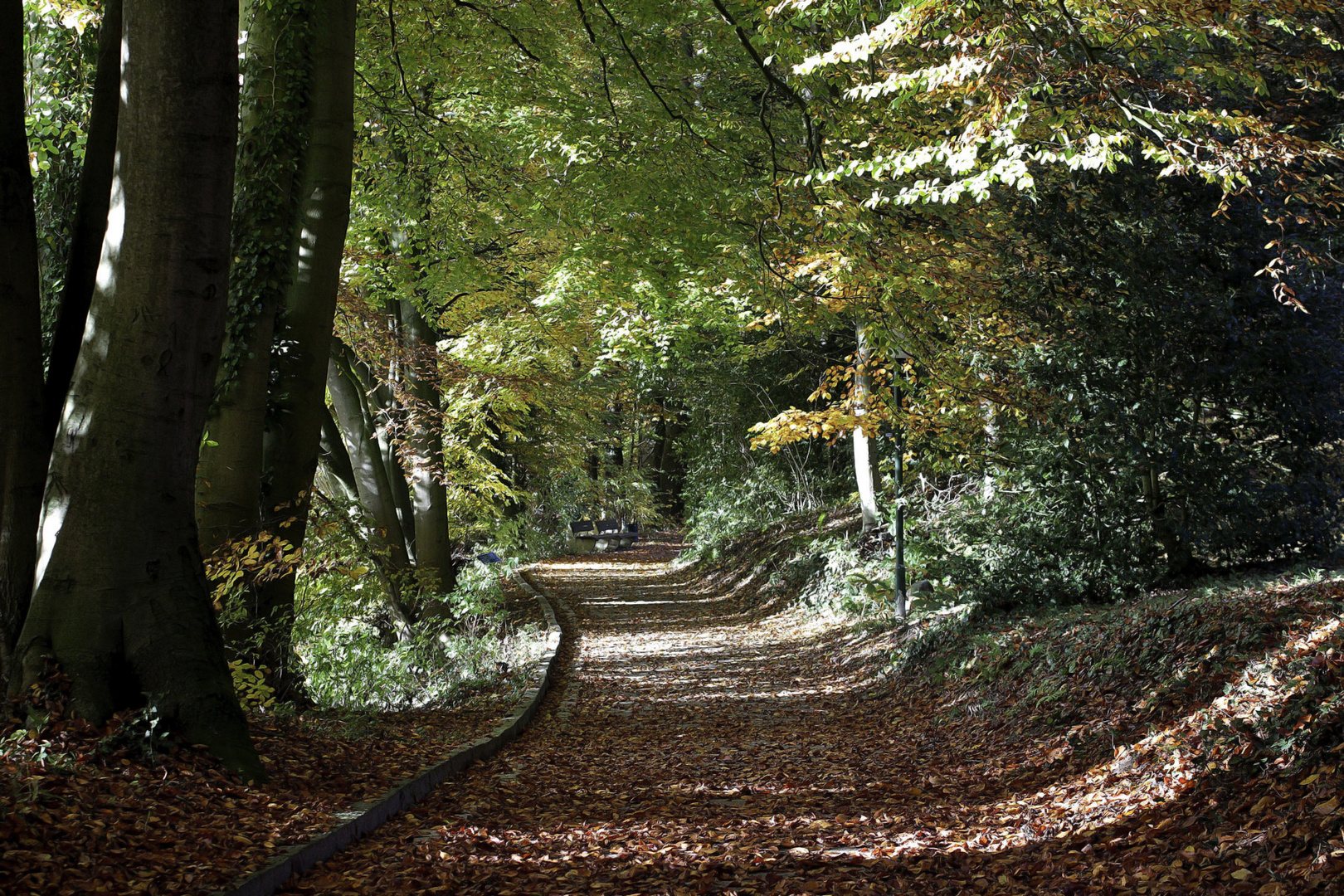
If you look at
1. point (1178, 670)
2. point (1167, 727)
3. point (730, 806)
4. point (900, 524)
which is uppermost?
point (900, 524)

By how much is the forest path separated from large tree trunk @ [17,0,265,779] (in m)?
1.37

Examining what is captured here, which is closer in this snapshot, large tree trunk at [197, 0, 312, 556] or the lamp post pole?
large tree trunk at [197, 0, 312, 556]

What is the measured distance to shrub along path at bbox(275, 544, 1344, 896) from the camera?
12.6 feet

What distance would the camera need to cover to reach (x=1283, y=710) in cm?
433

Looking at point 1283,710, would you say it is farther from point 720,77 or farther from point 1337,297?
point 720,77

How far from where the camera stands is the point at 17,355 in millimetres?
4812

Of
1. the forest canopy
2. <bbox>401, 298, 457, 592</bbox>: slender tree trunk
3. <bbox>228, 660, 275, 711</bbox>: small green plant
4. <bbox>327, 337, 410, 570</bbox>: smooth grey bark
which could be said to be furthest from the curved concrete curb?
<bbox>401, 298, 457, 592</bbox>: slender tree trunk

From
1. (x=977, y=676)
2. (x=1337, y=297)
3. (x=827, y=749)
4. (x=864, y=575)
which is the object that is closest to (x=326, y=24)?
(x=827, y=749)

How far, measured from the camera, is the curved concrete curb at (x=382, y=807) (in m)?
3.63

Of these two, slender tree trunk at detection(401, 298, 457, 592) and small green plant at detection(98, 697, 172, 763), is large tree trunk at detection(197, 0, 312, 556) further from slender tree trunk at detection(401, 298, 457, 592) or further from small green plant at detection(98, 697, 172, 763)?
slender tree trunk at detection(401, 298, 457, 592)

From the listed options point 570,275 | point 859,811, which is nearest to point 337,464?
point 570,275

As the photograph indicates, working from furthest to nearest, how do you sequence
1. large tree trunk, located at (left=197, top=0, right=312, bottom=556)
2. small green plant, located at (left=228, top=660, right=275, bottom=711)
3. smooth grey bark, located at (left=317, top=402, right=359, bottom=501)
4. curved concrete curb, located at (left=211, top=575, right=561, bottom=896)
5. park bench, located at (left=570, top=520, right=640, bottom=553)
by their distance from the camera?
park bench, located at (left=570, top=520, right=640, bottom=553)
smooth grey bark, located at (left=317, top=402, right=359, bottom=501)
large tree trunk, located at (left=197, top=0, right=312, bottom=556)
small green plant, located at (left=228, top=660, right=275, bottom=711)
curved concrete curb, located at (left=211, top=575, right=561, bottom=896)

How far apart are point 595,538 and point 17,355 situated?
2576 cm

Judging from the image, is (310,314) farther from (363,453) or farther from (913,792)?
(363,453)
